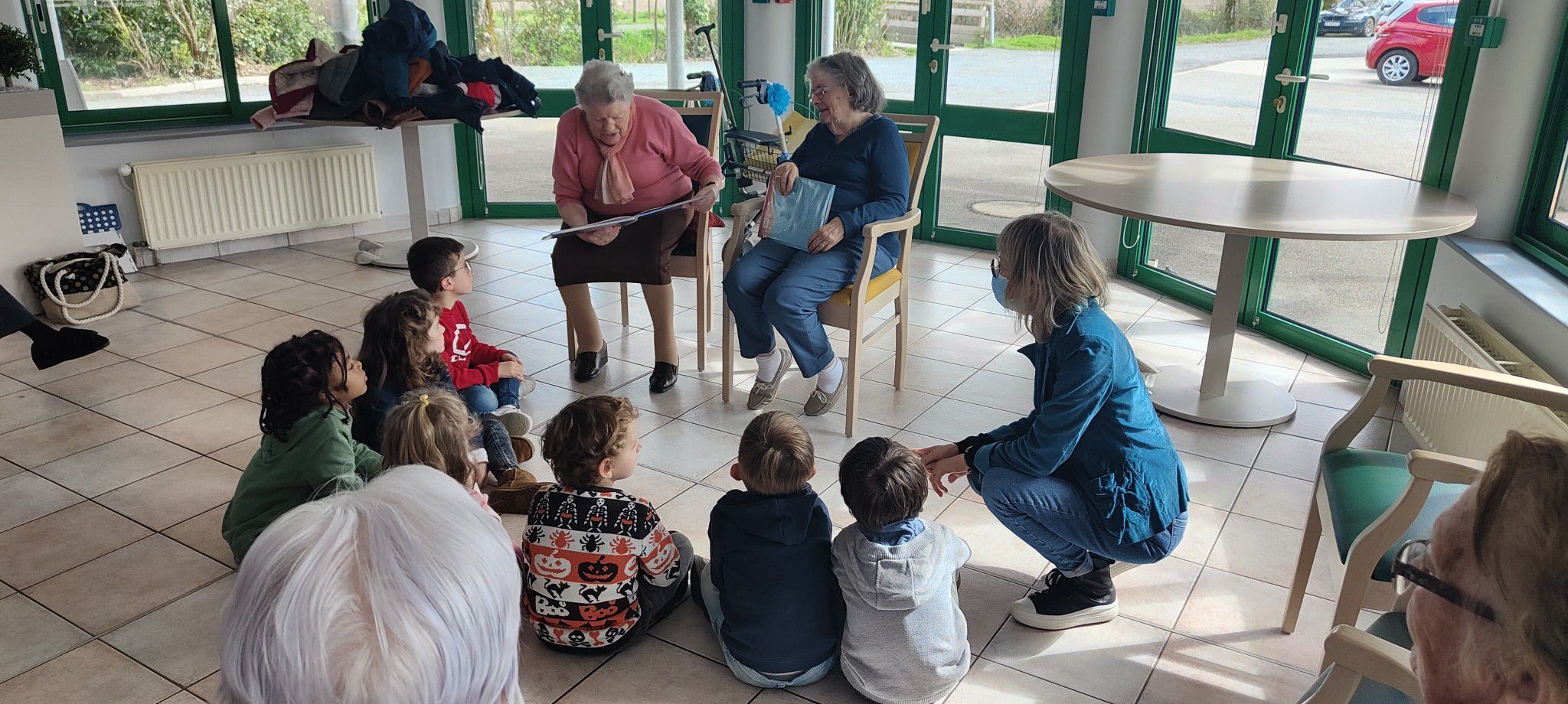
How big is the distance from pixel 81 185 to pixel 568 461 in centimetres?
429

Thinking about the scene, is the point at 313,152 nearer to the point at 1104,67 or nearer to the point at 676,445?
the point at 676,445

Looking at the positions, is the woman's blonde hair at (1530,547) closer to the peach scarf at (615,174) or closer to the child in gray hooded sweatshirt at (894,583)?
the child in gray hooded sweatshirt at (894,583)

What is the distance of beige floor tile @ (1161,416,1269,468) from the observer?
3.34 meters

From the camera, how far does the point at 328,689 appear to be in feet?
2.91

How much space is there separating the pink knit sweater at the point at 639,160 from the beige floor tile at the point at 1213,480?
197 cm

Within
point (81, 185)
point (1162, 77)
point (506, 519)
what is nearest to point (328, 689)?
point (506, 519)

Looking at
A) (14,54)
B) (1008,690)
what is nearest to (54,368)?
(14,54)

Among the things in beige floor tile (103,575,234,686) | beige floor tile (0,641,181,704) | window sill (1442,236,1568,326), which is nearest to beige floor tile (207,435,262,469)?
beige floor tile (103,575,234,686)

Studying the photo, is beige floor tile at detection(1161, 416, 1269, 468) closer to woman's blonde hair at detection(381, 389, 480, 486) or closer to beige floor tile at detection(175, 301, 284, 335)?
woman's blonde hair at detection(381, 389, 480, 486)

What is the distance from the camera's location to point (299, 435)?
2377mm

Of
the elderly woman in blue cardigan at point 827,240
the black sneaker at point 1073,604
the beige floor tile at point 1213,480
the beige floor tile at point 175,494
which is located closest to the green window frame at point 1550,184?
the beige floor tile at point 1213,480

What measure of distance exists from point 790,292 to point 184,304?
9.92ft

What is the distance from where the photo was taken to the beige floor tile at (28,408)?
3.49 metres

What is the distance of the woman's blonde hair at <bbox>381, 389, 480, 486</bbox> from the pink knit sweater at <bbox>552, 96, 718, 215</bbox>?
1705 mm
